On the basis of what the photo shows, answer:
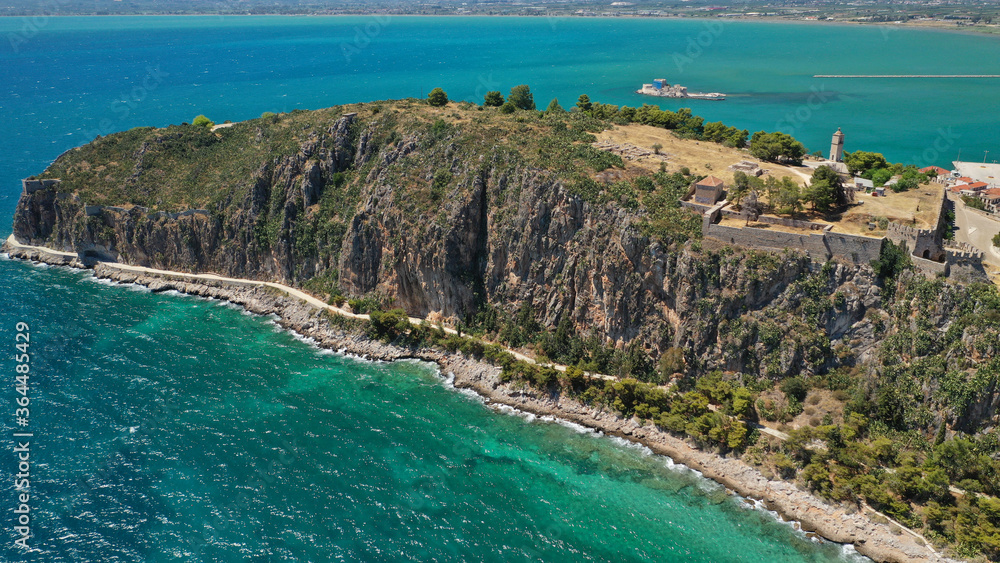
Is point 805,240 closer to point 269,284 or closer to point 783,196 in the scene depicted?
point 783,196

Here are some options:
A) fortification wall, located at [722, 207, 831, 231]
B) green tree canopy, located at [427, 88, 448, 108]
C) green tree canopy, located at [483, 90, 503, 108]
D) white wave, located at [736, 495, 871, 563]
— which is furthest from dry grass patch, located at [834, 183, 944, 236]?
green tree canopy, located at [427, 88, 448, 108]

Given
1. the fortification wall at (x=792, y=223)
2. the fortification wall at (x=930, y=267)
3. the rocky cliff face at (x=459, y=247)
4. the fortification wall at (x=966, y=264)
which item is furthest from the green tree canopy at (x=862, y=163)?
the rocky cliff face at (x=459, y=247)

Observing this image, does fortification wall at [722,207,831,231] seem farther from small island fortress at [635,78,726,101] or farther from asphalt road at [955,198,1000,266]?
small island fortress at [635,78,726,101]

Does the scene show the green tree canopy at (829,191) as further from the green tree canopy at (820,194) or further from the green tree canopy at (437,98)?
the green tree canopy at (437,98)

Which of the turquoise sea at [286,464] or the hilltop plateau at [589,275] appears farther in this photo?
the hilltop plateau at [589,275]

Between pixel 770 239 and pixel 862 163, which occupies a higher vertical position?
pixel 862 163

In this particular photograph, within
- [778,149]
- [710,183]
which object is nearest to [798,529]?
[710,183]

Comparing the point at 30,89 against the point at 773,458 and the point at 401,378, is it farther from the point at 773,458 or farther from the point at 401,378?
the point at 773,458
